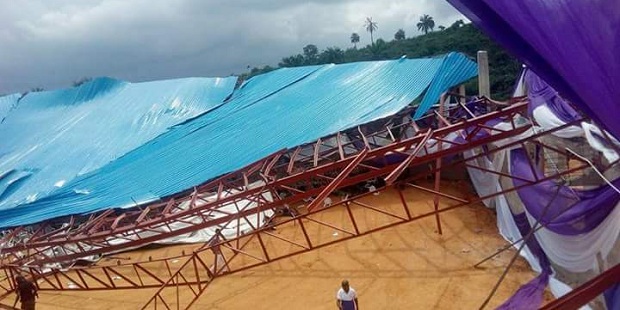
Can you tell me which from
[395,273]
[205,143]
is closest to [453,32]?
[205,143]

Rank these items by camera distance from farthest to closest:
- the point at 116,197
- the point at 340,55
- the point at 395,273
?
the point at 340,55
the point at 116,197
the point at 395,273

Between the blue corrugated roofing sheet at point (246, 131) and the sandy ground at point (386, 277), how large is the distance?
3.01 metres

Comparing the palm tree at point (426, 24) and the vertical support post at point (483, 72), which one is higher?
the palm tree at point (426, 24)

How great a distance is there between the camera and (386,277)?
11070 mm

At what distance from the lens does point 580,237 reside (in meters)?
6.96

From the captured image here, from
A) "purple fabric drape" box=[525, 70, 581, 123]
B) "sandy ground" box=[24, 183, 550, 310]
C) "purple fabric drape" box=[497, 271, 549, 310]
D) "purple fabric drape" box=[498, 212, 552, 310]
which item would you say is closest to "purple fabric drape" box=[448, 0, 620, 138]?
"purple fabric drape" box=[525, 70, 581, 123]

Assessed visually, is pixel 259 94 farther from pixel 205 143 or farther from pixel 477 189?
pixel 477 189

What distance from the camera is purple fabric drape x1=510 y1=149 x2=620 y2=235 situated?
6.22 m

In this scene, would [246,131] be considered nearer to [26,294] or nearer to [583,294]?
[26,294]

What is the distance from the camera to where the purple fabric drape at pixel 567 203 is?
20.4ft

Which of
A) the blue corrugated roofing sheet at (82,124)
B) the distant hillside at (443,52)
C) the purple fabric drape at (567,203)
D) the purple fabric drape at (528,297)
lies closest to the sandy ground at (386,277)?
the purple fabric drape at (528,297)

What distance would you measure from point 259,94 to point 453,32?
3579cm

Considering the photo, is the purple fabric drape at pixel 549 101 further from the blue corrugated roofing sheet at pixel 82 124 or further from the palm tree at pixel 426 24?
the palm tree at pixel 426 24

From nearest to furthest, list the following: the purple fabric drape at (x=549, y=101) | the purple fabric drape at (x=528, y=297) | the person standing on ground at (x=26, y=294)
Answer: the person standing on ground at (x=26, y=294) → the purple fabric drape at (x=549, y=101) → the purple fabric drape at (x=528, y=297)
